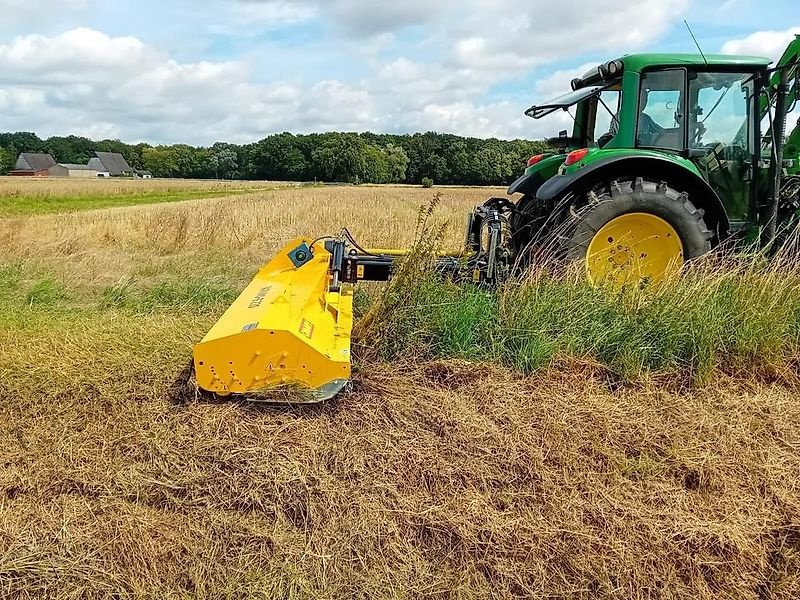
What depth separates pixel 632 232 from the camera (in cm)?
453

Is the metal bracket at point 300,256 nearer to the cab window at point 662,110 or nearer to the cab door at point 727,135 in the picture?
the cab window at point 662,110

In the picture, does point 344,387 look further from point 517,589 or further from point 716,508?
point 716,508

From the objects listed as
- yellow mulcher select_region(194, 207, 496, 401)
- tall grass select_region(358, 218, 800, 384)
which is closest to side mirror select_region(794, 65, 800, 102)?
tall grass select_region(358, 218, 800, 384)

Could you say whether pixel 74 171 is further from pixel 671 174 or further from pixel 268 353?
pixel 268 353

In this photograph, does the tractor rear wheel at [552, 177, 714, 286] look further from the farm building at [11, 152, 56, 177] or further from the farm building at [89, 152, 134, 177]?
the farm building at [89, 152, 134, 177]

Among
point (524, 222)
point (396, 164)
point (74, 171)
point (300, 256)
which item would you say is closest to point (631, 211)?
point (524, 222)

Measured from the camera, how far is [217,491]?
2.73 meters

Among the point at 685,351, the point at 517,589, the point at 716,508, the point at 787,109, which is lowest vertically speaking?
the point at 517,589

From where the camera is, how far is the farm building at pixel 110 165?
93.5 m

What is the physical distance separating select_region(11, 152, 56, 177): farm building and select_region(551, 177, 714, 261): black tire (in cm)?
9545

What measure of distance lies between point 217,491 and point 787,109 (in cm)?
472

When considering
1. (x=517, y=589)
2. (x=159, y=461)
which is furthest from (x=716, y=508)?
(x=159, y=461)

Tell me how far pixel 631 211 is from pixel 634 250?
0.31m

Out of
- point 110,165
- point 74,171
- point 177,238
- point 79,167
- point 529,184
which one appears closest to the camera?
point 529,184
